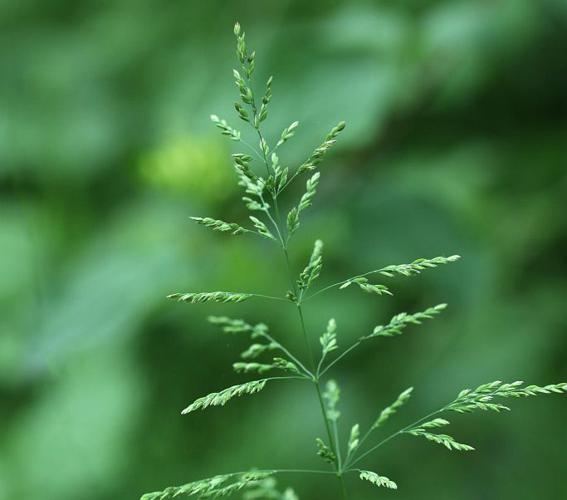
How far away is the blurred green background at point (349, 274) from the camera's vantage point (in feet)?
5.03

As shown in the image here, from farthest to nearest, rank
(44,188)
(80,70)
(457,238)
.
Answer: (80,70), (44,188), (457,238)

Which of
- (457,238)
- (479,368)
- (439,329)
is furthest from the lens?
(439,329)

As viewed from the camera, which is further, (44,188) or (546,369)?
(44,188)

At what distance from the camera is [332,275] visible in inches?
67.2

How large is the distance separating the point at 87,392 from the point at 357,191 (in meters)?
0.71

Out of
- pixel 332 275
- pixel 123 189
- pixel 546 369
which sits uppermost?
pixel 123 189

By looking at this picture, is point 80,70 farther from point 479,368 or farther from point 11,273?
point 479,368

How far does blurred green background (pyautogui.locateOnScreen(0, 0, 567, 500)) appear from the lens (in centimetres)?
153

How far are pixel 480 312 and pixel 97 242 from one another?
0.78m

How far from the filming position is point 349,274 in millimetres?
1644

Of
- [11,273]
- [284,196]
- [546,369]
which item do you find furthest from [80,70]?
[546,369]

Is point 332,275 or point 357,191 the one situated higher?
point 357,191

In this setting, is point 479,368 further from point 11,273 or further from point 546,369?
point 11,273

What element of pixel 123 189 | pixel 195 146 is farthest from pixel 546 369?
pixel 123 189
